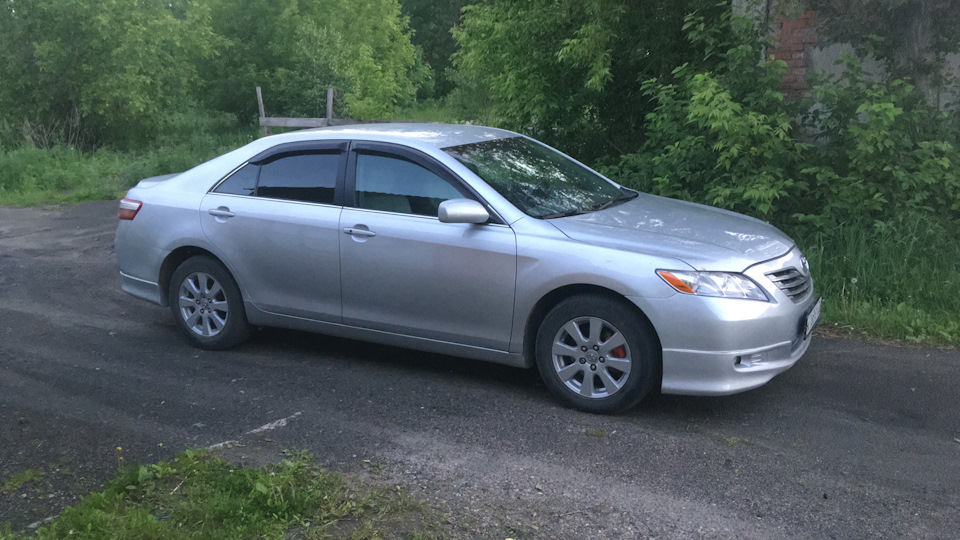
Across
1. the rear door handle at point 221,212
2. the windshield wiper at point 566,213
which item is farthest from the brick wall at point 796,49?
the rear door handle at point 221,212

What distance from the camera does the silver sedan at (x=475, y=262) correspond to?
16.5 feet

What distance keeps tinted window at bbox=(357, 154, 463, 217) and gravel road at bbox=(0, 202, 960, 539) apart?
3.71ft

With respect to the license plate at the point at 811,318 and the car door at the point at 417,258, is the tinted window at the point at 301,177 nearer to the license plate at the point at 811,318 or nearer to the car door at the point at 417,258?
the car door at the point at 417,258

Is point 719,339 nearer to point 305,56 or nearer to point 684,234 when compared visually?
point 684,234

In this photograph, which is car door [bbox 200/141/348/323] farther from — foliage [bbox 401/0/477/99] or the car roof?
foliage [bbox 401/0/477/99]

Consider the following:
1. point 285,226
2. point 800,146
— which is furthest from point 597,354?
point 800,146

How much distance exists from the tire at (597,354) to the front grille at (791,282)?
798 millimetres

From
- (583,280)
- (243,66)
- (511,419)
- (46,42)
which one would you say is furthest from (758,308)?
(243,66)

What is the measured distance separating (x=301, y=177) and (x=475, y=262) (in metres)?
1.59

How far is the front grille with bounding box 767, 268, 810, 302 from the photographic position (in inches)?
204

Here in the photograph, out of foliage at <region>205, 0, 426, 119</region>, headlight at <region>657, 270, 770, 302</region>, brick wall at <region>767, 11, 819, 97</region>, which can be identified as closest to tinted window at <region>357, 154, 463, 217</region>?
headlight at <region>657, 270, 770, 302</region>

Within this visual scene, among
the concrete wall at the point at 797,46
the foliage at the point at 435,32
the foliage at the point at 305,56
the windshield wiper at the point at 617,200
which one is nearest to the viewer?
the windshield wiper at the point at 617,200

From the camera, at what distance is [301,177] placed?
6340mm

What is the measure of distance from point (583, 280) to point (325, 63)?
27.7 m
